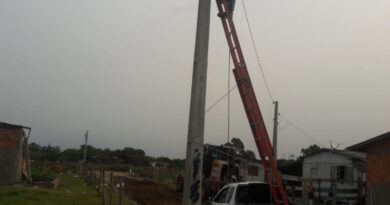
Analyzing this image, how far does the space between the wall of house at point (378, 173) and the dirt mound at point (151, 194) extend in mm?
14481

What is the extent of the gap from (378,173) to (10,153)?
2398 centimetres

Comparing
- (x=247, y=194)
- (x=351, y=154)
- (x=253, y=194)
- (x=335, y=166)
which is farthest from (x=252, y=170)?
(x=247, y=194)

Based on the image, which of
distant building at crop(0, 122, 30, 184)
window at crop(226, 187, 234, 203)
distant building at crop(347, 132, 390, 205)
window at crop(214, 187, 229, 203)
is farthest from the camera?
distant building at crop(0, 122, 30, 184)

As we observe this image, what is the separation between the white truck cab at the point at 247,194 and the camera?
17.2 m

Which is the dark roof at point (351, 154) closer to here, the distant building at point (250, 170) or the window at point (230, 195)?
the distant building at point (250, 170)

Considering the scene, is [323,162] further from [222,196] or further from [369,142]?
[222,196]

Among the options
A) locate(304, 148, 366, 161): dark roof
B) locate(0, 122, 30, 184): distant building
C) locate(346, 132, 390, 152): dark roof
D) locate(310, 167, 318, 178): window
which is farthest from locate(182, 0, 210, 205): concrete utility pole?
locate(310, 167, 318, 178): window

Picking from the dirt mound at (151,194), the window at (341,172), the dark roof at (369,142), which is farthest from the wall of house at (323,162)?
the dark roof at (369,142)

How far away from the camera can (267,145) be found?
18031mm

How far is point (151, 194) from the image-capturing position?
39406 mm

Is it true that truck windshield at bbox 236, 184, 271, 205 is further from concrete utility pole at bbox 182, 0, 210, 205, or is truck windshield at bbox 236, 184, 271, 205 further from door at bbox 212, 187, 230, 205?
concrete utility pole at bbox 182, 0, 210, 205

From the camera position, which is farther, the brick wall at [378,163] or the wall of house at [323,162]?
the wall of house at [323,162]

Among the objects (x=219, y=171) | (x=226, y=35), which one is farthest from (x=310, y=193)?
(x=226, y=35)

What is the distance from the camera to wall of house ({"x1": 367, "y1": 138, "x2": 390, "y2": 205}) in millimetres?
20750
